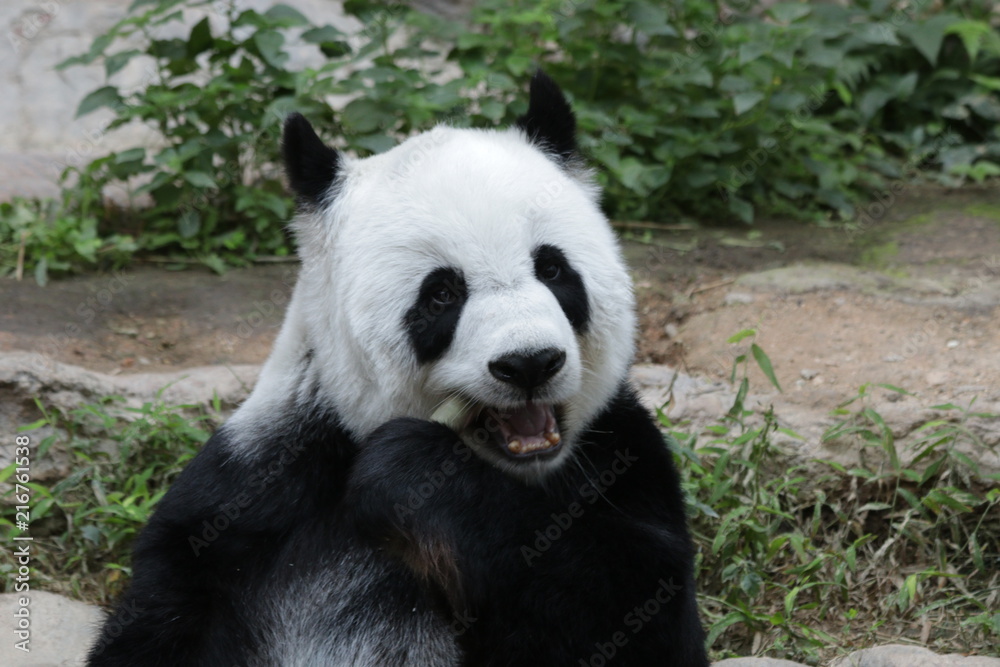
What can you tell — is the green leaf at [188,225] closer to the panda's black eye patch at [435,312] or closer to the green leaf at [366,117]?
the green leaf at [366,117]

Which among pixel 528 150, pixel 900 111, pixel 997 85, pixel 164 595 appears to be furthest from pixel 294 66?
pixel 164 595

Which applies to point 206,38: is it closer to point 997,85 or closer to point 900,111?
point 900,111

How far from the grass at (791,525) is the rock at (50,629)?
0.24 m

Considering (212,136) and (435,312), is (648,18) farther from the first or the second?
(435,312)

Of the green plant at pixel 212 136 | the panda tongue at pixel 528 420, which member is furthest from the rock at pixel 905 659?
the green plant at pixel 212 136

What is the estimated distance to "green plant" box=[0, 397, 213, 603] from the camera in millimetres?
4590

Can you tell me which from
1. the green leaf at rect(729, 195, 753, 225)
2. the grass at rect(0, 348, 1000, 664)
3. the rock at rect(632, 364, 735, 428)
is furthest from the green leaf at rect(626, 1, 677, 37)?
the grass at rect(0, 348, 1000, 664)

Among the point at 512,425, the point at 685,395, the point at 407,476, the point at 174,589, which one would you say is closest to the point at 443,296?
the point at 512,425

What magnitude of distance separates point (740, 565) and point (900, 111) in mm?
5361

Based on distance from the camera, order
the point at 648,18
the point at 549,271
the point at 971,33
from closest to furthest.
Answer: the point at 549,271, the point at 648,18, the point at 971,33

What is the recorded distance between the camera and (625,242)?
7.31 m

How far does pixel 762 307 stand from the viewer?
241 inches

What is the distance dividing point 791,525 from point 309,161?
2.69 m

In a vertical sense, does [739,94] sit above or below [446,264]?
below
